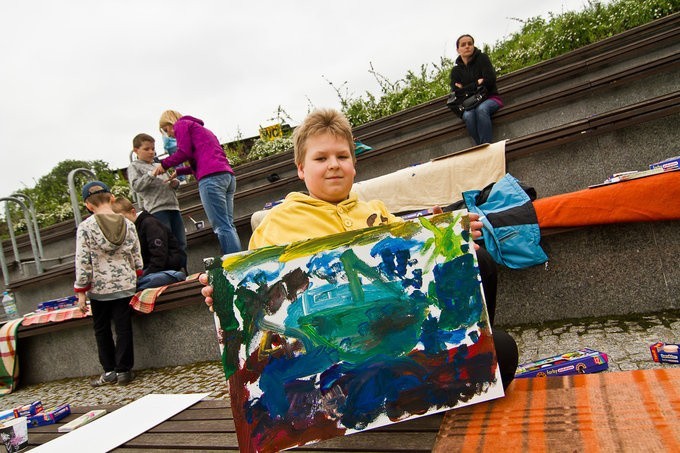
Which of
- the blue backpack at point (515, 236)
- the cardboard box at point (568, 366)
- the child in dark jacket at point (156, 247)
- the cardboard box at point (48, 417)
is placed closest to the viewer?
the cardboard box at point (568, 366)

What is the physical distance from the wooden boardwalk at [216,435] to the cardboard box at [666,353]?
1.28 metres

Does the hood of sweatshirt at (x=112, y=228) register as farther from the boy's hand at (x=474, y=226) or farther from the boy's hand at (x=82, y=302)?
the boy's hand at (x=474, y=226)

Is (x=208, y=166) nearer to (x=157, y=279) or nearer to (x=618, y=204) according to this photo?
(x=157, y=279)

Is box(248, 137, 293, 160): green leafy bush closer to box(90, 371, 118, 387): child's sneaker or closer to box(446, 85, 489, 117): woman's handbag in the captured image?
box(446, 85, 489, 117): woman's handbag

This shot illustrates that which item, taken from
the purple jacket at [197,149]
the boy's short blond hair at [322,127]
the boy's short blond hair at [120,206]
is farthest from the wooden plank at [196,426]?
the boy's short blond hair at [120,206]

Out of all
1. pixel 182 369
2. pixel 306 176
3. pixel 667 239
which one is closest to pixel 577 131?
pixel 667 239

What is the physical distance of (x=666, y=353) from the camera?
1886 mm

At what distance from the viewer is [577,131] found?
335 cm

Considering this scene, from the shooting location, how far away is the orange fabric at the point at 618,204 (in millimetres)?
2406

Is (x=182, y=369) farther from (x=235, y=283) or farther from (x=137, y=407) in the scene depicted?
(x=235, y=283)

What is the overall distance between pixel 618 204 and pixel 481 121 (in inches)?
97.0

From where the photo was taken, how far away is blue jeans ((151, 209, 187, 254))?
15.9ft

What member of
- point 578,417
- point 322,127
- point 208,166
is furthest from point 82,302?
point 578,417

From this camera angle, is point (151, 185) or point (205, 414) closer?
point (205, 414)
